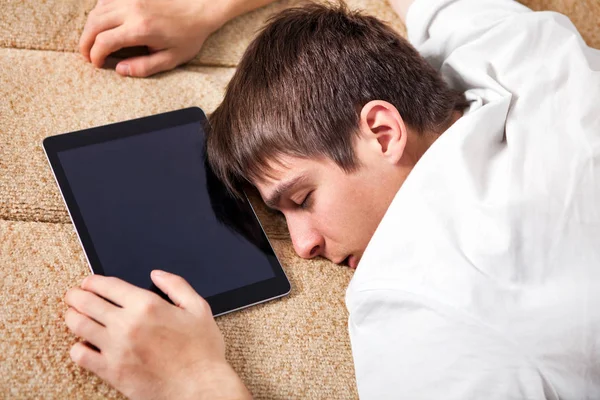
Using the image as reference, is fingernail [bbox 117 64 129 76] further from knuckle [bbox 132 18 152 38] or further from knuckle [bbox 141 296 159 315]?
knuckle [bbox 141 296 159 315]

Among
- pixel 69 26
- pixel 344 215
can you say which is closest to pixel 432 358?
pixel 344 215

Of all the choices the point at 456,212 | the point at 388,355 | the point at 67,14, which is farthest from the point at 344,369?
the point at 67,14

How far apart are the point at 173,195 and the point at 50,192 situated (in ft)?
0.58

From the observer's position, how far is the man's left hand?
73 cm

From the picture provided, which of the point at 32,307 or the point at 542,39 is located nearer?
the point at 32,307

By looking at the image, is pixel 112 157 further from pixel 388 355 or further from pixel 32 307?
pixel 388 355

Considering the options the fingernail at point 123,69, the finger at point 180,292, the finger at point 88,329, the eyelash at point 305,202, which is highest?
the fingernail at point 123,69

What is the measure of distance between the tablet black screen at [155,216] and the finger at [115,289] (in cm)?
4

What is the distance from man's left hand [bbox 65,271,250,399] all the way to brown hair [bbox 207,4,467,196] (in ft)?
0.84

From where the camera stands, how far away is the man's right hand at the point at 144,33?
1.07 meters

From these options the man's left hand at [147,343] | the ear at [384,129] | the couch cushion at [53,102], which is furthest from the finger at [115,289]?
the ear at [384,129]

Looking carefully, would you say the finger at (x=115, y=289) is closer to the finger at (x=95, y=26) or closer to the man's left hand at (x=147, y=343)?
the man's left hand at (x=147, y=343)

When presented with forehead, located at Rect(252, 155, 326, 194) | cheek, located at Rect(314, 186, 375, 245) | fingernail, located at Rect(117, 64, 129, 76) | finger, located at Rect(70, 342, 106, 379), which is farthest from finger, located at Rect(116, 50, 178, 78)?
finger, located at Rect(70, 342, 106, 379)

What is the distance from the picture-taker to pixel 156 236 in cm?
87
